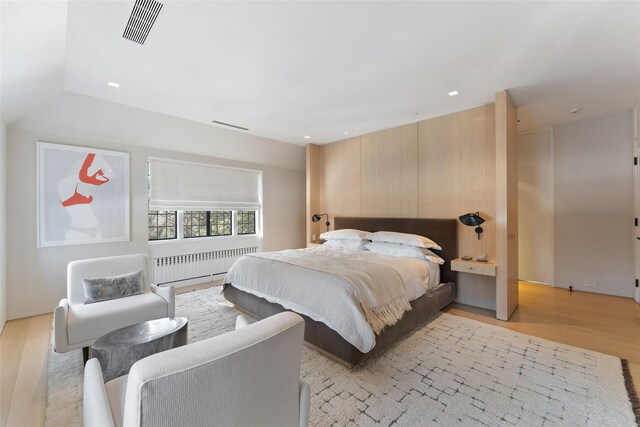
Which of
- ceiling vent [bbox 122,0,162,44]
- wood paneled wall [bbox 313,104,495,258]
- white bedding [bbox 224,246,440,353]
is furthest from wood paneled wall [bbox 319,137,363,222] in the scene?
ceiling vent [bbox 122,0,162,44]

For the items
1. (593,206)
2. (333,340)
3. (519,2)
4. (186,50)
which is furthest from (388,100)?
(593,206)

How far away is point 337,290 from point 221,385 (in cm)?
163

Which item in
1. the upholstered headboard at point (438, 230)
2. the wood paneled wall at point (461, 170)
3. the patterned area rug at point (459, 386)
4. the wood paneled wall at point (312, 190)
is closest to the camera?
the patterned area rug at point (459, 386)

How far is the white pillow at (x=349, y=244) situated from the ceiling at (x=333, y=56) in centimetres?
209

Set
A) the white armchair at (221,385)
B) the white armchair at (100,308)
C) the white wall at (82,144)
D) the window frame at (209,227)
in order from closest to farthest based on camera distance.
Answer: the white armchair at (221,385), the white armchair at (100,308), the white wall at (82,144), the window frame at (209,227)

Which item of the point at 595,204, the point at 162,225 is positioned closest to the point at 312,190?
the point at 162,225

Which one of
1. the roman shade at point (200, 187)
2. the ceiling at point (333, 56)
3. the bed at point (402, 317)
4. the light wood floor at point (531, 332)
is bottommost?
the light wood floor at point (531, 332)

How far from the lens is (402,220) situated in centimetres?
459

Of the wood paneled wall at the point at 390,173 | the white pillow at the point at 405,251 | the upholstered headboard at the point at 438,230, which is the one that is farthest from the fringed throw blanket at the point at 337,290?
the wood paneled wall at the point at 390,173

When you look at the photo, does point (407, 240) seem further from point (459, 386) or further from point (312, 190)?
point (312, 190)

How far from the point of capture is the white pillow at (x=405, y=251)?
3.80 meters

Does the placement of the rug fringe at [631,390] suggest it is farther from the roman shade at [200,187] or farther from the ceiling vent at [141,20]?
the roman shade at [200,187]

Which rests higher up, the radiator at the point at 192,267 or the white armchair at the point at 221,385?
the white armchair at the point at 221,385

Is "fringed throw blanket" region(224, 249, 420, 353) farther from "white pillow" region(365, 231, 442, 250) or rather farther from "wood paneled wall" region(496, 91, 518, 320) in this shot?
"wood paneled wall" region(496, 91, 518, 320)
